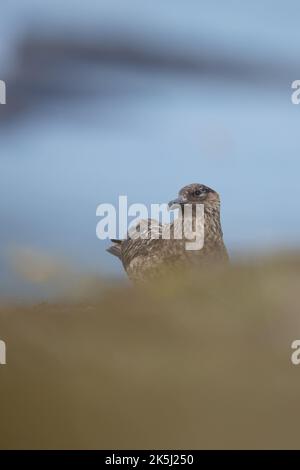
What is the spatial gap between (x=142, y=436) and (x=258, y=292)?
43 cm

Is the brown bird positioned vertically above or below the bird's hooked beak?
below

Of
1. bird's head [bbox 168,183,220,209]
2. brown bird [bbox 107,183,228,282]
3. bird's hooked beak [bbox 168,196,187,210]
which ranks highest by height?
bird's head [bbox 168,183,220,209]

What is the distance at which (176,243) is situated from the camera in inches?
56.2

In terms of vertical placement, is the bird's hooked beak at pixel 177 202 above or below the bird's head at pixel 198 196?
below

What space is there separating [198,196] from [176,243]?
13 cm

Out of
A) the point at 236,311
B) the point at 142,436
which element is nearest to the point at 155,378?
the point at 142,436

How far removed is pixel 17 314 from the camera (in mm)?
1360

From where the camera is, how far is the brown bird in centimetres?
141

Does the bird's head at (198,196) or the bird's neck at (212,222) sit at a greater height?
the bird's head at (198,196)

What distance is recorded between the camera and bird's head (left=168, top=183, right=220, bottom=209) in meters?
1.43

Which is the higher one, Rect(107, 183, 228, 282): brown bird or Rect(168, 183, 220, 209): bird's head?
Rect(168, 183, 220, 209): bird's head

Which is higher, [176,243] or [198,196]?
[198,196]

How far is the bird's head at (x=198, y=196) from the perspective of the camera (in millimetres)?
1428

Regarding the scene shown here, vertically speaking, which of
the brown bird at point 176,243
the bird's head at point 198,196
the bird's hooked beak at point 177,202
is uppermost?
the bird's head at point 198,196
